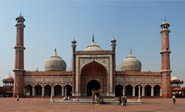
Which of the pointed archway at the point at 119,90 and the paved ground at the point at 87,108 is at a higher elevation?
the paved ground at the point at 87,108

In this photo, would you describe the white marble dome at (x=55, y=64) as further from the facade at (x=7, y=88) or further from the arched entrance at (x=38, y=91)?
the facade at (x=7, y=88)

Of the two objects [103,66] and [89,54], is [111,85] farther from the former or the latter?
[89,54]

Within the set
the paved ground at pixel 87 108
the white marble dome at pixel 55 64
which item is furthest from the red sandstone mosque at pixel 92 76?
the paved ground at pixel 87 108

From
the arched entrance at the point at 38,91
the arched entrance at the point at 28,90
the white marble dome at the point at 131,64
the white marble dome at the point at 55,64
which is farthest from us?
the white marble dome at the point at 55,64

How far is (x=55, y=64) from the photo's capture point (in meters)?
39.2

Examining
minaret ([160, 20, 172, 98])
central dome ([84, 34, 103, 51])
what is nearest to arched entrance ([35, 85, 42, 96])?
central dome ([84, 34, 103, 51])

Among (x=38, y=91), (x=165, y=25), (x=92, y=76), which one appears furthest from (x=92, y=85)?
(x=165, y=25)

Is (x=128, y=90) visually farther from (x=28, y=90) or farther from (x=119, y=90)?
(x=28, y=90)

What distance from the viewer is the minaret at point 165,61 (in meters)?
33.7

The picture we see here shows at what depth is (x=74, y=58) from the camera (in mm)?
32750

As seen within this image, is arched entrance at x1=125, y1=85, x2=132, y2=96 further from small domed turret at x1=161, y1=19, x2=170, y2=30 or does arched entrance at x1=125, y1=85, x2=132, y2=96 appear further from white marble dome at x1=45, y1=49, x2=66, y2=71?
white marble dome at x1=45, y1=49, x2=66, y2=71

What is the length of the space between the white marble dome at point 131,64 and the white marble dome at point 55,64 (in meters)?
10.8

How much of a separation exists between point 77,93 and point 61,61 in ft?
33.5

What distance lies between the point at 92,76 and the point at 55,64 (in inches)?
332
